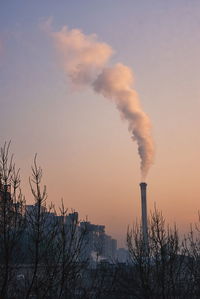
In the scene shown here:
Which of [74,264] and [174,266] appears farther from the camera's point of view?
[174,266]

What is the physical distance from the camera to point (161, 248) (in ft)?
45.4

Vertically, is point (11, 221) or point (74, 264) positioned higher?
point (11, 221)

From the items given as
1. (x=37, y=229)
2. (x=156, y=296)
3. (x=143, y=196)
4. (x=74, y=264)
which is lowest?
(x=156, y=296)

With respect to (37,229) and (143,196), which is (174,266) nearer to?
(37,229)

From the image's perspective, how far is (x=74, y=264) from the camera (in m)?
7.45

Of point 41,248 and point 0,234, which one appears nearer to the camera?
point 0,234

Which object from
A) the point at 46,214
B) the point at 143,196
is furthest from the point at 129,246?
the point at 143,196

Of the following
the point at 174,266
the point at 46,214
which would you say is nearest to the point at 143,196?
the point at 174,266

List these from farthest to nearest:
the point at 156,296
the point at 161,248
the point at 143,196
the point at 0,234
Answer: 1. the point at 143,196
2. the point at 161,248
3. the point at 156,296
4. the point at 0,234

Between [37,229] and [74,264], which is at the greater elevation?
[37,229]

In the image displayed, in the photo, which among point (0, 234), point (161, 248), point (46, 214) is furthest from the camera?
point (161, 248)

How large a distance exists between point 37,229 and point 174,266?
29.8 feet

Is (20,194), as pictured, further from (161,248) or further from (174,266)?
(174,266)

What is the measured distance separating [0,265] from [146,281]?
22.0ft
